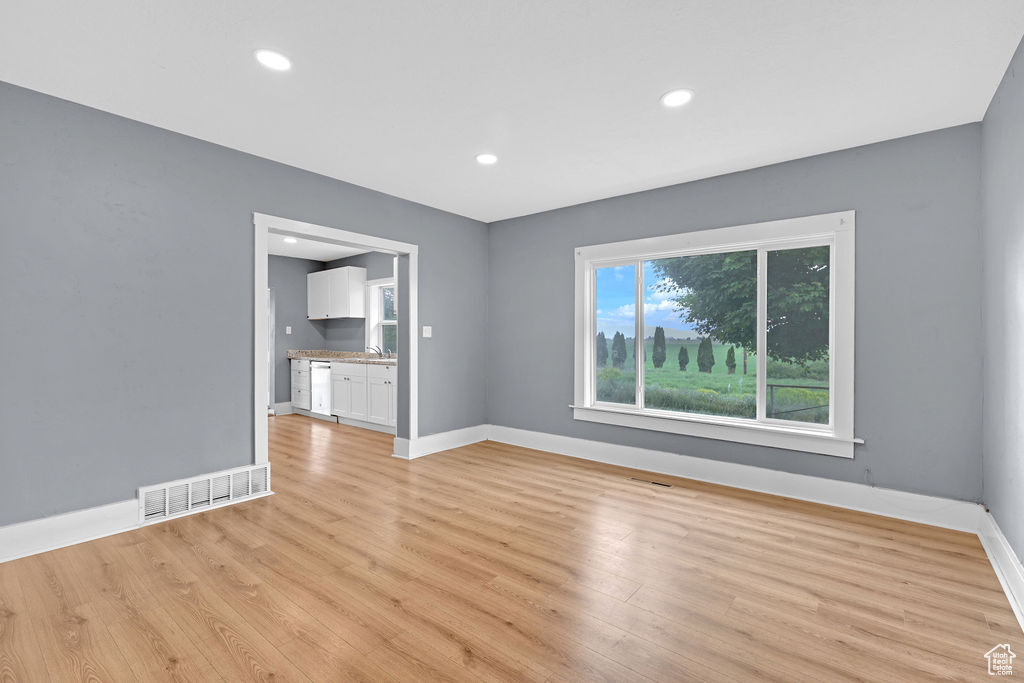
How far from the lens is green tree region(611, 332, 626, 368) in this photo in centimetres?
464

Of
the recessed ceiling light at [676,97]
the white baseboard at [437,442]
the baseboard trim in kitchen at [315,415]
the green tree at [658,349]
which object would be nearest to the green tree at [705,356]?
the green tree at [658,349]

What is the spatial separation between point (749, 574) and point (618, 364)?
8.21 ft

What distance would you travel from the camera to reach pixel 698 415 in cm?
410

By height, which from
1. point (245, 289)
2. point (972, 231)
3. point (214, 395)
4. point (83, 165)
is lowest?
point (214, 395)

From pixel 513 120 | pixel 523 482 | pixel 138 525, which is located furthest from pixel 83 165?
pixel 523 482

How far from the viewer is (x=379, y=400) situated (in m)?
6.02

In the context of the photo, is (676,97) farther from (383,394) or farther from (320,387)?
(320,387)

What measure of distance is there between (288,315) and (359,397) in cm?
250

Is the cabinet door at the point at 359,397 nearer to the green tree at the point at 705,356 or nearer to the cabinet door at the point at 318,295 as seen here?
the cabinet door at the point at 318,295

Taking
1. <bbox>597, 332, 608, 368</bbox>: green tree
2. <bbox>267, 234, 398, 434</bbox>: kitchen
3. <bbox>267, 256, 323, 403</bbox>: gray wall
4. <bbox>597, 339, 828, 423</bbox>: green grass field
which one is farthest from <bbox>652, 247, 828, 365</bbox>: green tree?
<bbox>267, 256, 323, 403</bbox>: gray wall

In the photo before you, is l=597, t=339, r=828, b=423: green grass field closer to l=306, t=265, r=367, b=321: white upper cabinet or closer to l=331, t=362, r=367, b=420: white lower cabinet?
l=331, t=362, r=367, b=420: white lower cabinet

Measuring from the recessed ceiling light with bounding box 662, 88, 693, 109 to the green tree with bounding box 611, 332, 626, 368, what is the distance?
235 cm

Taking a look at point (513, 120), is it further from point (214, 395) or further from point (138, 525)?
point (138, 525)

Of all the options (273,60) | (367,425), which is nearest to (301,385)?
(367,425)
